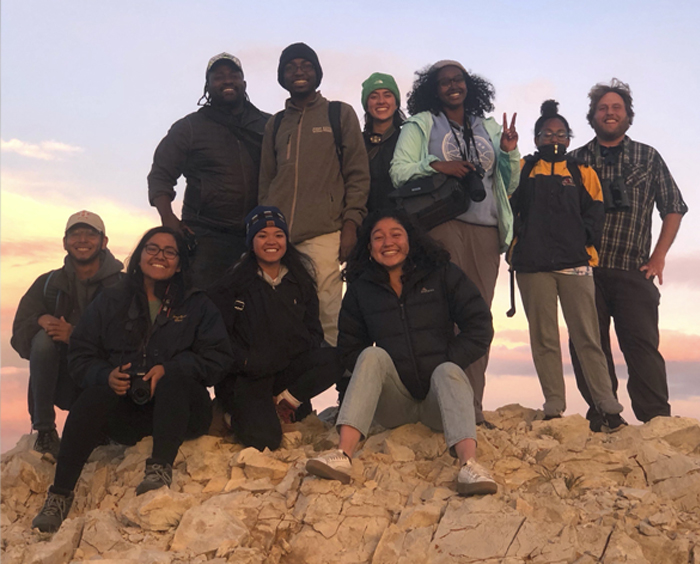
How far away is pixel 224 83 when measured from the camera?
7.69 meters

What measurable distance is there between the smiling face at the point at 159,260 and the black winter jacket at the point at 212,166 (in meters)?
1.50

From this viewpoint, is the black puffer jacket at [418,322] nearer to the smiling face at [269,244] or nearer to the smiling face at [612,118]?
the smiling face at [269,244]

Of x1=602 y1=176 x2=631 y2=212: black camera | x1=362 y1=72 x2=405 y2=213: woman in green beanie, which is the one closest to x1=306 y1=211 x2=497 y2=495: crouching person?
x1=362 y1=72 x2=405 y2=213: woman in green beanie

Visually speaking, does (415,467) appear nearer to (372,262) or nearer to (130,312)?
(372,262)

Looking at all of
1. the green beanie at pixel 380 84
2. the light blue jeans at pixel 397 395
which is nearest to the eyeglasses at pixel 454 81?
the green beanie at pixel 380 84

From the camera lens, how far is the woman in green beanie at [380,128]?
7.29 m

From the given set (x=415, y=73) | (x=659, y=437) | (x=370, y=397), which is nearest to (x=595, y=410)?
(x=659, y=437)

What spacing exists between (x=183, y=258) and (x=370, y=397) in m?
2.03

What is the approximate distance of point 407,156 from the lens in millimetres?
6887

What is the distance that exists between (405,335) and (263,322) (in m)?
1.32

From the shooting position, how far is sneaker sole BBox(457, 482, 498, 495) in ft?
16.2

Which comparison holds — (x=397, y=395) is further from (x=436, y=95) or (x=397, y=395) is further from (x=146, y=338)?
(x=436, y=95)

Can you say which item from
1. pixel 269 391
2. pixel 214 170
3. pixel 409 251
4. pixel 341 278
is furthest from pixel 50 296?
pixel 409 251

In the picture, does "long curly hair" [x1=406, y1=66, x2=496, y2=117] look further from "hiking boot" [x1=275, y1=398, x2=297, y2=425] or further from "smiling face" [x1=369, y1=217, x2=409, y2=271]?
"hiking boot" [x1=275, y1=398, x2=297, y2=425]
